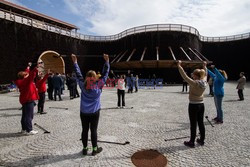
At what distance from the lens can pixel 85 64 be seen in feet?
85.0

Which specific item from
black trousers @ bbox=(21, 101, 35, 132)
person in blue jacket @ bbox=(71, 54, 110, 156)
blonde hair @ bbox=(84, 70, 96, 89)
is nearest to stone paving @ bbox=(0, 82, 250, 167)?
black trousers @ bbox=(21, 101, 35, 132)

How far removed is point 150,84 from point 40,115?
15.1 m

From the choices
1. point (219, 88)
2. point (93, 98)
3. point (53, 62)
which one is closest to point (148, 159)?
point (93, 98)

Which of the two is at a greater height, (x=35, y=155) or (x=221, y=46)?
(x=221, y=46)

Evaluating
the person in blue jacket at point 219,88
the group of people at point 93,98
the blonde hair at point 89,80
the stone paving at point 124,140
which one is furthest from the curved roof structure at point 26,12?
the person in blue jacket at point 219,88

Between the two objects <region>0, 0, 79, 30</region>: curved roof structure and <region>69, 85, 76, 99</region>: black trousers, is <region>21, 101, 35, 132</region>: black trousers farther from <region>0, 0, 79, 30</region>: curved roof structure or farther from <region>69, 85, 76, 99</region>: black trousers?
<region>0, 0, 79, 30</region>: curved roof structure

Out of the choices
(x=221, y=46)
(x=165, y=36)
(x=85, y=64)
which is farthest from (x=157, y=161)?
(x=221, y=46)

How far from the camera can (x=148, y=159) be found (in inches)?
134

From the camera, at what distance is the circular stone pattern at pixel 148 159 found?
10.6 ft

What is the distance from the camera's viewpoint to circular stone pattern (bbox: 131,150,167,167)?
10.6 feet

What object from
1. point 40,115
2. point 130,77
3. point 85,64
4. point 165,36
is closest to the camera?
point 40,115

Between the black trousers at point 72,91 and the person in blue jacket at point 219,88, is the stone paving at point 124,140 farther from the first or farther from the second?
the black trousers at point 72,91

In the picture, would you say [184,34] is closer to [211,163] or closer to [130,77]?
[130,77]

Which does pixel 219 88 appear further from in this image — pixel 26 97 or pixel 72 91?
pixel 72 91
